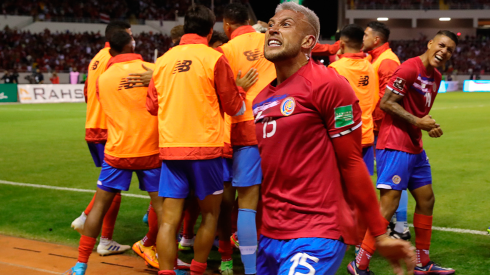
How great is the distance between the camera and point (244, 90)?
15.9 ft

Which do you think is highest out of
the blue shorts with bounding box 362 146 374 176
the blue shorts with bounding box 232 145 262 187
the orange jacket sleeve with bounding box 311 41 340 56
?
the orange jacket sleeve with bounding box 311 41 340 56

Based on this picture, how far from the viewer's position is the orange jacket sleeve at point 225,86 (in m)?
4.14

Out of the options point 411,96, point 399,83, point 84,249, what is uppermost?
point 399,83

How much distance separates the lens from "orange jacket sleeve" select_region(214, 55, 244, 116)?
13.6ft

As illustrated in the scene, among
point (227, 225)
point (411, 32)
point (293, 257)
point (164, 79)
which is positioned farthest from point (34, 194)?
point (411, 32)

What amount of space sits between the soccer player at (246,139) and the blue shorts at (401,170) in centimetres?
113

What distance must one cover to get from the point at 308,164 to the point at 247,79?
2.15m

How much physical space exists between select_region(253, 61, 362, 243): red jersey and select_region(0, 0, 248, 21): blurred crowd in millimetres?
46945

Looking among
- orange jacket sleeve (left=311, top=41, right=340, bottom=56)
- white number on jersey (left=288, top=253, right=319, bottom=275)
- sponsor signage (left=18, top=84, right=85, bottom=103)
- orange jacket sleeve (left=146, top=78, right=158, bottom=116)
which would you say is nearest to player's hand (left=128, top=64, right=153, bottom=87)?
orange jacket sleeve (left=146, top=78, right=158, bottom=116)

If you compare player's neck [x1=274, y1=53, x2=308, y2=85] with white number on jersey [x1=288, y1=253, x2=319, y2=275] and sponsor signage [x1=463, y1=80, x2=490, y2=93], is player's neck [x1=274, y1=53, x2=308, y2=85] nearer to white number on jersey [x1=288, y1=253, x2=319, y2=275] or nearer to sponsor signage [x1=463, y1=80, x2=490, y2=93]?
white number on jersey [x1=288, y1=253, x2=319, y2=275]

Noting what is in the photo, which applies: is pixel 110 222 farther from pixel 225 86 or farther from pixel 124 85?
pixel 225 86

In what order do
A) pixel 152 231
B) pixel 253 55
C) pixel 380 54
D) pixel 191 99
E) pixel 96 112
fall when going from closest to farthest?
pixel 191 99
pixel 253 55
pixel 152 231
pixel 96 112
pixel 380 54

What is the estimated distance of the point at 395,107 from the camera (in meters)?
4.71

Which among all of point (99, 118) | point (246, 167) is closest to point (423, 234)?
point (246, 167)
